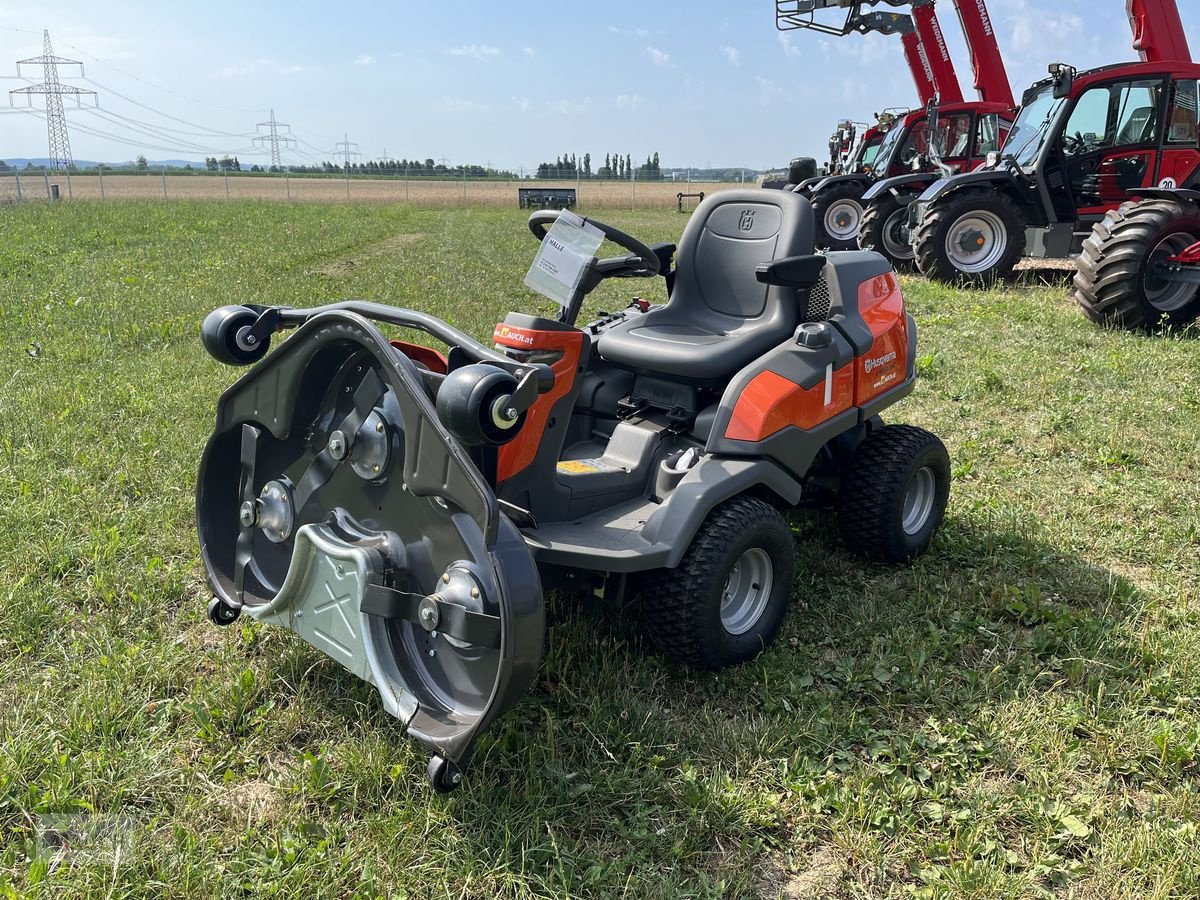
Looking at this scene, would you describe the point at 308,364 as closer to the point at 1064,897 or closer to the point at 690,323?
the point at 690,323

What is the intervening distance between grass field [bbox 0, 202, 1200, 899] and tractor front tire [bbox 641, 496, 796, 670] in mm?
132

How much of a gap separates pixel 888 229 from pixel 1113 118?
2766mm

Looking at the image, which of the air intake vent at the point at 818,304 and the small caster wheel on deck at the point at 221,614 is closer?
the small caster wheel on deck at the point at 221,614

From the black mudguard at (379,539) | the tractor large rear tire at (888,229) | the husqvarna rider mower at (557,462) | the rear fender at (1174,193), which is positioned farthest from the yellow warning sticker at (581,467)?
the tractor large rear tire at (888,229)

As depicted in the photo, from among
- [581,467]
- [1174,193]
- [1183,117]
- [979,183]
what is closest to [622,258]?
[581,467]

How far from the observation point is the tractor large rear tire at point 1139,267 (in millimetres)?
6949

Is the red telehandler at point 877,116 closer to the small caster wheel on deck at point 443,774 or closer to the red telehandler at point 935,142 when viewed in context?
the red telehandler at point 935,142

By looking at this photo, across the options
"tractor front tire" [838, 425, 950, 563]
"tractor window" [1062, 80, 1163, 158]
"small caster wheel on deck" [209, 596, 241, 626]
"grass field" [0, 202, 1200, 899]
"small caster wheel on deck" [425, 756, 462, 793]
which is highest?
"tractor window" [1062, 80, 1163, 158]

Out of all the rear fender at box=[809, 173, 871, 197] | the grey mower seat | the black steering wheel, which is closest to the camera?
the black steering wheel

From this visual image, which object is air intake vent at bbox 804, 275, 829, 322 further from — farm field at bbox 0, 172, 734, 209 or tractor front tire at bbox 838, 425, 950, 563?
farm field at bbox 0, 172, 734, 209

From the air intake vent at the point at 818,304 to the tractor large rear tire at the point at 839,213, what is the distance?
32.7 ft

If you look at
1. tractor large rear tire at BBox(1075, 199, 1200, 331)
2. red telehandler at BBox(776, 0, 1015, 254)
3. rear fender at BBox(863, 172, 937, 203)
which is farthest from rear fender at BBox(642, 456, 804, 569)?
red telehandler at BBox(776, 0, 1015, 254)

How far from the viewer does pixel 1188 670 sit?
9.29ft

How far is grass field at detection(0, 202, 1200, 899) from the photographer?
6.87ft
